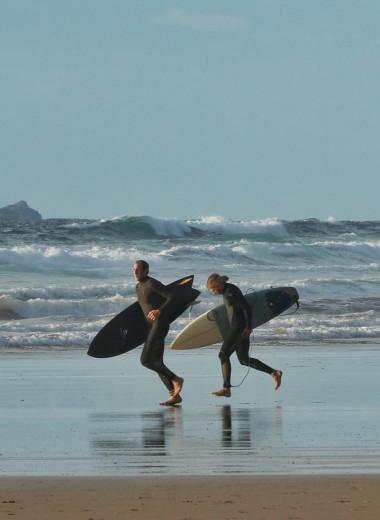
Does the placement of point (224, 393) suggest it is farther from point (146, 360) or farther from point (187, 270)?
point (187, 270)

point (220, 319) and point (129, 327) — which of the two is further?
point (220, 319)

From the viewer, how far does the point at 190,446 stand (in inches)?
319

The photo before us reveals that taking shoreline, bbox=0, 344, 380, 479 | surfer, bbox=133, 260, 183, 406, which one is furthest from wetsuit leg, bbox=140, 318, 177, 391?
shoreline, bbox=0, 344, 380, 479

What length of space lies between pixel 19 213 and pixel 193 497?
77.1 metres

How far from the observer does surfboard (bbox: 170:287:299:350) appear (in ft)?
50.0

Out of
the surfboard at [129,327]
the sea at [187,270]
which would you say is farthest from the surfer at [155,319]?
the sea at [187,270]

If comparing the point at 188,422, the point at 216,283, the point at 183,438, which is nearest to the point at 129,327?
the point at 216,283

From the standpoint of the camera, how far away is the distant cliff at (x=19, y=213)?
8150 centimetres

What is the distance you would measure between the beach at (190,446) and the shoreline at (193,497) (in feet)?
0.03

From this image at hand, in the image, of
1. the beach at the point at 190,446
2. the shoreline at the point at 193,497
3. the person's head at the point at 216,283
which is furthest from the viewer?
the person's head at the point at 216,283

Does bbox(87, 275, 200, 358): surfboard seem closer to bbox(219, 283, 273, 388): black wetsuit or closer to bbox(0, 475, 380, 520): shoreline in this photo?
bbox(219, 283, 273, 388): black wetsuit

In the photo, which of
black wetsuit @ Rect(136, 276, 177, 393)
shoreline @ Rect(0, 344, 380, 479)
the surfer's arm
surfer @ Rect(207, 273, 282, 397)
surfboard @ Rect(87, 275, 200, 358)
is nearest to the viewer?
shoreline @ Rect(0, 344, 380, 479)

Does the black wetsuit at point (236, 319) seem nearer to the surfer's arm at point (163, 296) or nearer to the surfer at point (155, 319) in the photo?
the surfer at point (155, 319)

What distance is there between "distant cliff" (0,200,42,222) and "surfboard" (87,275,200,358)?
2663 inches
